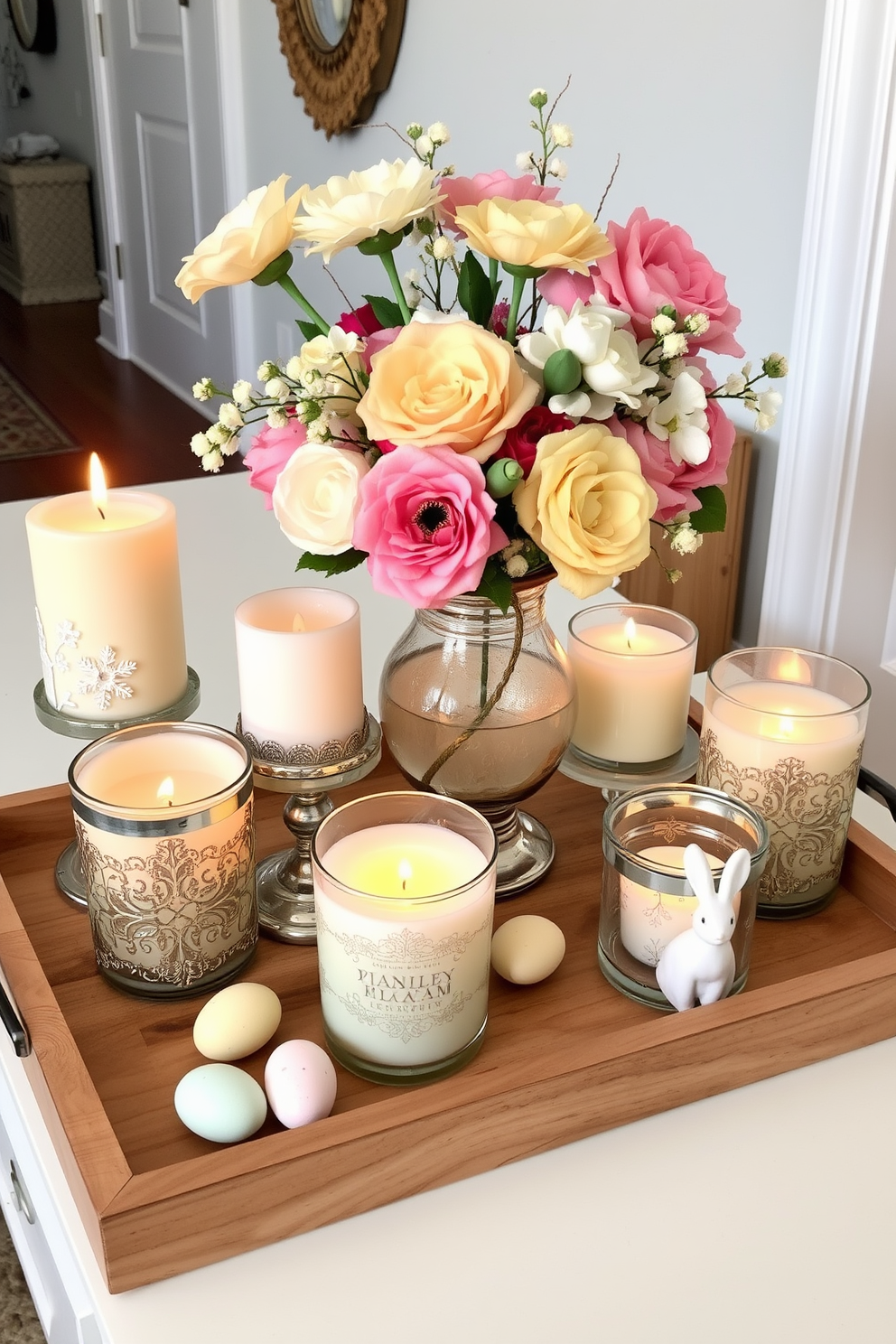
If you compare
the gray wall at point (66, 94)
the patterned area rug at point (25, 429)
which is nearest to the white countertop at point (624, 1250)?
the patterned area rug at point (25, 429)

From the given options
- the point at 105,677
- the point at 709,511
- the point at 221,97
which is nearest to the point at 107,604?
the point at 105,677

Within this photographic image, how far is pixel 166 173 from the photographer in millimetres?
3938

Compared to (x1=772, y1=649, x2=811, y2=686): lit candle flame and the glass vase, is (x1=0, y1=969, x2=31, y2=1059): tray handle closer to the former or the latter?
the glass vase

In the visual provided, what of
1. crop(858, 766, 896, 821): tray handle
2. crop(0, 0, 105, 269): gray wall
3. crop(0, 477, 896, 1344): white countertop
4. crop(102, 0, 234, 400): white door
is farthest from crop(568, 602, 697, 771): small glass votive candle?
crop(0, 0, 105, 269): gray wall

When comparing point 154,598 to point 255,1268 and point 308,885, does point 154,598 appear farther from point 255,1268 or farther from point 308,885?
point 255,1268

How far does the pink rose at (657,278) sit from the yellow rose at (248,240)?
0.55 ft

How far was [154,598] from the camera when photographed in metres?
0.76

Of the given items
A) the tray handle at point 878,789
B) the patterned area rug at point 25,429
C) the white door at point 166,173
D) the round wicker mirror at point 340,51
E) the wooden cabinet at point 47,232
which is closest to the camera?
the tray handle at point 878,789

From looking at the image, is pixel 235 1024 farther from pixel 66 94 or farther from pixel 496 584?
pixel 66 94

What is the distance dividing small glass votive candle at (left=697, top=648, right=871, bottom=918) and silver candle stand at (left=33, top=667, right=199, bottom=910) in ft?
1.11

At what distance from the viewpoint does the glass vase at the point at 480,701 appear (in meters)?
0.73

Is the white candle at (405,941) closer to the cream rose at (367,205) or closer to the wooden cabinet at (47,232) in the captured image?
the cream rose at (367,205)

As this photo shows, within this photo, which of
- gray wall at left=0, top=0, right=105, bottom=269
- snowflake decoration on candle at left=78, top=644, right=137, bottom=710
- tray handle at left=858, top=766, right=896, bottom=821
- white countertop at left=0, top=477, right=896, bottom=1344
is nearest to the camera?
white countertop at left=0, top=477, right=896, bottom=1344

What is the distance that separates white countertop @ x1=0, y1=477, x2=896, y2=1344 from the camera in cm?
55
